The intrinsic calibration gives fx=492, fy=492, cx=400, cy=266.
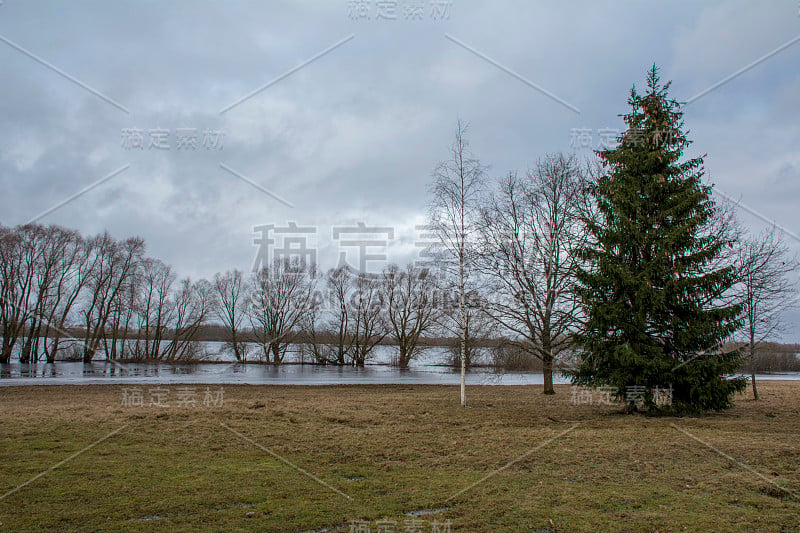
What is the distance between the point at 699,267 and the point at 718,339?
204cm

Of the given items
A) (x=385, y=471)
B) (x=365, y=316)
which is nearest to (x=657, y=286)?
(x=385, y=471)

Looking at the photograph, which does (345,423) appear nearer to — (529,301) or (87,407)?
(87,407)

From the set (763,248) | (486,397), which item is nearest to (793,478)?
(486,397)

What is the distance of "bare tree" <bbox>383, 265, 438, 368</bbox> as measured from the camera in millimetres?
51188

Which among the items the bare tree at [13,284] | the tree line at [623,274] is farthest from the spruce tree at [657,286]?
the bare tree at [13,284]

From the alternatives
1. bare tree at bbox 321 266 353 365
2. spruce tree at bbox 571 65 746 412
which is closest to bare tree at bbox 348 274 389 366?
bare tree at bbox 321 266 353 365

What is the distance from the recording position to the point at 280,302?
183 ft

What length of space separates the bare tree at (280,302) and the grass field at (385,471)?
1670 inches

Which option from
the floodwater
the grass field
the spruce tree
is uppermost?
the spruce tree

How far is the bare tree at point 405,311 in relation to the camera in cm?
5119

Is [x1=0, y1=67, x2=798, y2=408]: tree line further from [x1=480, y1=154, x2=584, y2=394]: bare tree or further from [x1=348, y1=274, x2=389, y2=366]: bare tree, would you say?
[x1=348, y1=274, x2=389, y2=366]: bare tree

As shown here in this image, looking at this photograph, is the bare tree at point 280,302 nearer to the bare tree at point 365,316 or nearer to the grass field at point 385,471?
the bare tree at point 365,316

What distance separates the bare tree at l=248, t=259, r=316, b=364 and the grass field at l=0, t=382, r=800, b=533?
42421 mm

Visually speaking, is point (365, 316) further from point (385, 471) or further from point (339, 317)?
point (385, 471)
